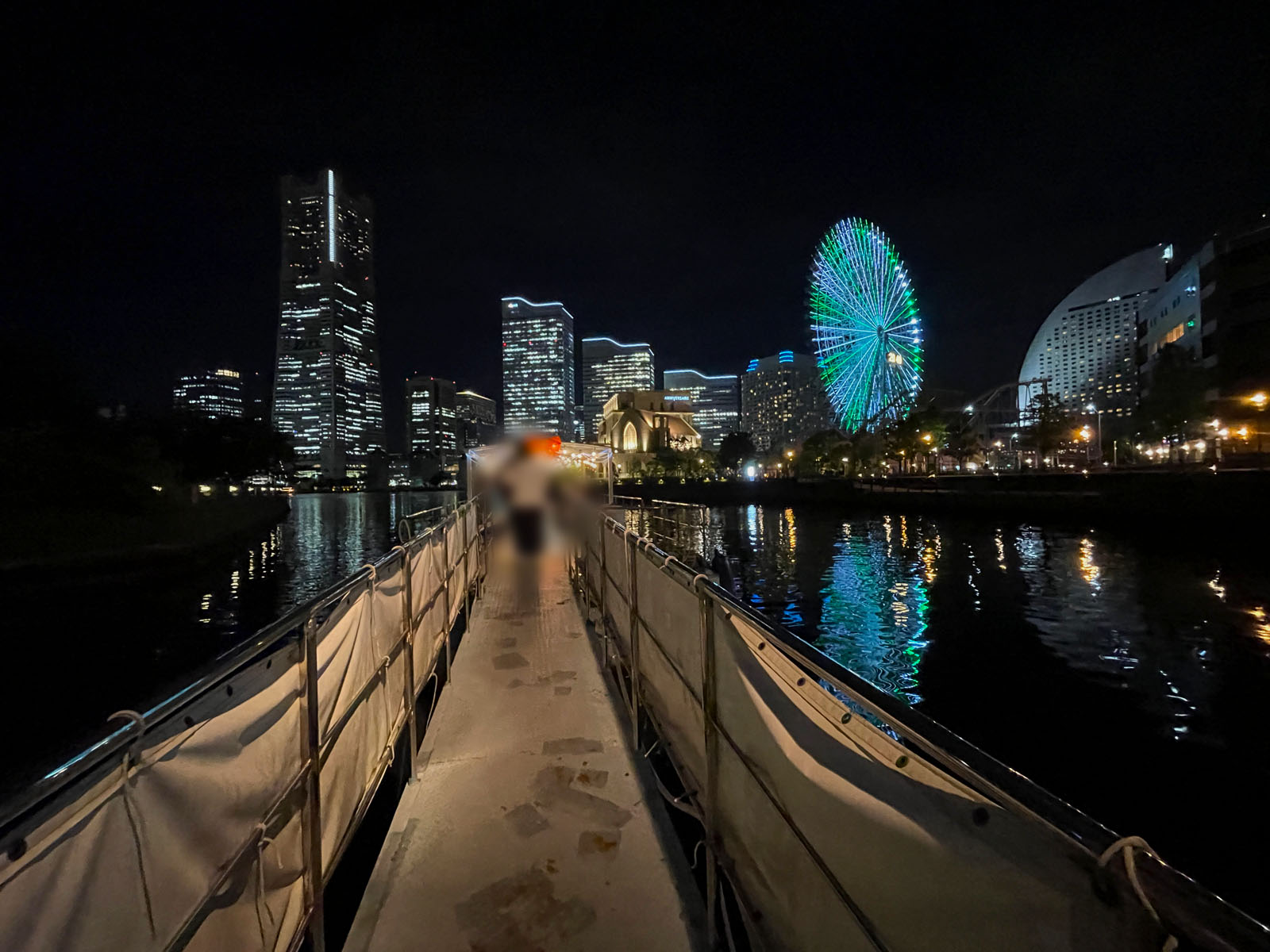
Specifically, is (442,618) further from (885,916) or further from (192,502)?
(192,502)

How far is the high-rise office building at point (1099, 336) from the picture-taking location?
129500 mm

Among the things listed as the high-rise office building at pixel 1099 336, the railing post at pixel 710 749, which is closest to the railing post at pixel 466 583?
the railing post at pixel 710 749

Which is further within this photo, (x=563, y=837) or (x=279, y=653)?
(x=563, y=837)

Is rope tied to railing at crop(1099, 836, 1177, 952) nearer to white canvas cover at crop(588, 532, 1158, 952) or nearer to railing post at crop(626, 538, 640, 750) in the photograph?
white canvas cover at crop(588, 532, 1158, 952)

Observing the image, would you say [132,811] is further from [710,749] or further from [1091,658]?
[1091,658]

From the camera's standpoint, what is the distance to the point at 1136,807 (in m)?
6.64

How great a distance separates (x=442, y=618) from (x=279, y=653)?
168 inches

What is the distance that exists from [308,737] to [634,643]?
2783 mm

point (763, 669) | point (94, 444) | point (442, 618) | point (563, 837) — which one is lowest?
point (563, 837)

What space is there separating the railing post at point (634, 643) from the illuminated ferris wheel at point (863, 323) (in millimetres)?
56203

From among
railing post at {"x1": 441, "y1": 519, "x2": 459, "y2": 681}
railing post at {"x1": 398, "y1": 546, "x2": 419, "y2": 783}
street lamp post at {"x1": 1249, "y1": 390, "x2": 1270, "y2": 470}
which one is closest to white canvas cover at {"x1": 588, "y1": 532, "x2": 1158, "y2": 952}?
railing post at {"x1": 398, "y1": 546, "x2": 419, "y2": 783}

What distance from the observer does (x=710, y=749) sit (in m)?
2.95

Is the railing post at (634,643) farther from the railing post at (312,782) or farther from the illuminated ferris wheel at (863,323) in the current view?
the illuminated ferris wheel at (863,323)

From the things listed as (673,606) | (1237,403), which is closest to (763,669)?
(673,606)
